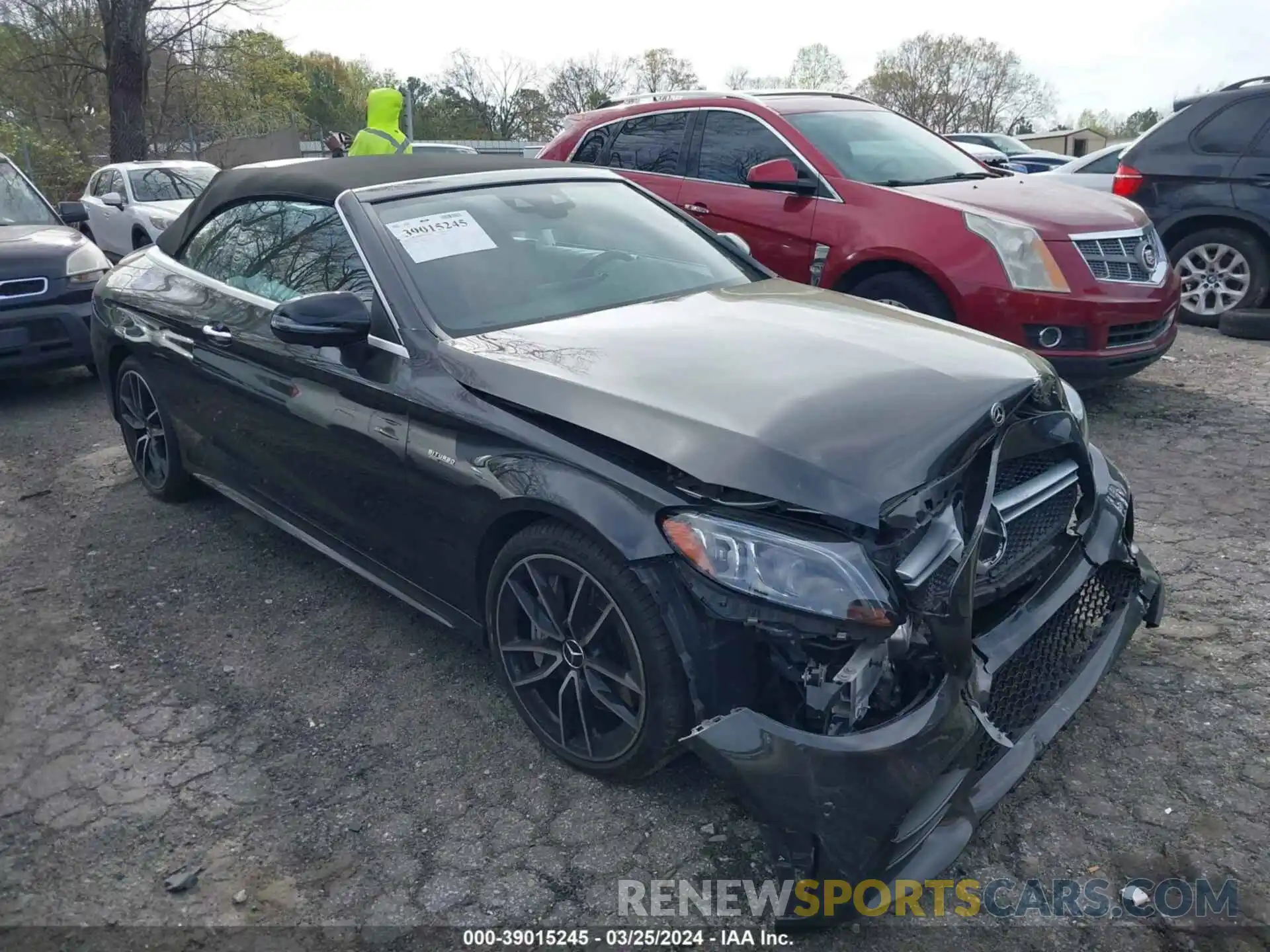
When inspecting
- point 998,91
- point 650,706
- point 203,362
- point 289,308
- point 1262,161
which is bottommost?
point 650,706

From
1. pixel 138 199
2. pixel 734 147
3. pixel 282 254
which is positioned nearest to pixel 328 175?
pixel 282 254

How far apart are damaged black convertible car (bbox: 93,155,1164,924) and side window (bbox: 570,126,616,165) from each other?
331 cm

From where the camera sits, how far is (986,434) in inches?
93.6

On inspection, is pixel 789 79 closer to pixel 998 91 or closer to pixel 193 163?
pixel 998 91

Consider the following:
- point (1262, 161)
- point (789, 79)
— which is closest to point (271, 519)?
point (1262, 161)

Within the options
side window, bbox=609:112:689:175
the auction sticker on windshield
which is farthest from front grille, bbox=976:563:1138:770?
side window, bbox=609:112:689:175

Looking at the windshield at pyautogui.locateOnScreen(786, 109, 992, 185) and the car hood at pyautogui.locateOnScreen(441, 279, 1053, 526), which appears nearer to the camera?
the car hood at pyautogui.locateOnScreen(441, 279, 1053, 526)

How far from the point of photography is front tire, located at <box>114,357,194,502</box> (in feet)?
15.1

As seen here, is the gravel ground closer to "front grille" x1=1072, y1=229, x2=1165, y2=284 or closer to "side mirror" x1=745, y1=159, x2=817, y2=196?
"front grille" x1=1072, y1=229, x2=1165, y2=284

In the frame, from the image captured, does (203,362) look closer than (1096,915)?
No

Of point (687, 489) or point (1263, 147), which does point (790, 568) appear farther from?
point (1263, 147)

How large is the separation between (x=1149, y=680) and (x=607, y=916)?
1.89 metres

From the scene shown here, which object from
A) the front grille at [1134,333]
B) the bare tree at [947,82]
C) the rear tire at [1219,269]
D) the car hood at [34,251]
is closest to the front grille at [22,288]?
the car hood at [34,251]

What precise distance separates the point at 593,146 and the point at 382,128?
1717mm
